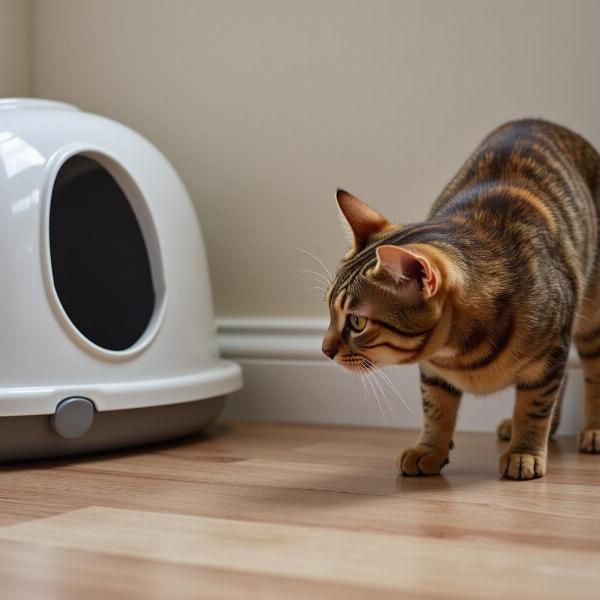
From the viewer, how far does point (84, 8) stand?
2355mm

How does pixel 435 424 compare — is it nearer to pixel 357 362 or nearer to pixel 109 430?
pixel 357 362

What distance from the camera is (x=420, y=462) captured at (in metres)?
1.46

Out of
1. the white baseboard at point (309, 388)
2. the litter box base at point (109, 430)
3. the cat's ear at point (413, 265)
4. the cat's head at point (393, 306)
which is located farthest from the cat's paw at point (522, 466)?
the litter box base at point (109, 430)

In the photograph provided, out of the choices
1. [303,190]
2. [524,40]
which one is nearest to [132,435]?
[303,190]

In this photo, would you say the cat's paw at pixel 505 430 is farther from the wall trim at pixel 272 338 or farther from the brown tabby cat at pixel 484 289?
the wall trim at pixel 272 338

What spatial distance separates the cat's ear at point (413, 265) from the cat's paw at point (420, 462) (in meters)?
0.33

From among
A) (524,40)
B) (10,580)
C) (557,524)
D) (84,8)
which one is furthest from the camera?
(84,8)

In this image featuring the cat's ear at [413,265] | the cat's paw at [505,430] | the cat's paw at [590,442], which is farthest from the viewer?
Answer: the cat's paw at [505,430]

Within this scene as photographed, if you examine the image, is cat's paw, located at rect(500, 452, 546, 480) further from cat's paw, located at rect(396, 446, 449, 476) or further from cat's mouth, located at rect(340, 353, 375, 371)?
cat's mouth, located at rect(340, 353, 375, 371)

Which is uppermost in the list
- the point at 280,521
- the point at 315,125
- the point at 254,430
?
the point at 315,125

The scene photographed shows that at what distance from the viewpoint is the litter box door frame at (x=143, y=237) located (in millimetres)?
→ 1591

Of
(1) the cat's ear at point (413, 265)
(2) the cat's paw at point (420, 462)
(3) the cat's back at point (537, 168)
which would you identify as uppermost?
(3) the cat's back at point (537, 168)

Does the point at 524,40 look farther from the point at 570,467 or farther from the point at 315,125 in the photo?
the point at 570,467

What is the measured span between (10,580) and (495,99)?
1.43 metres
